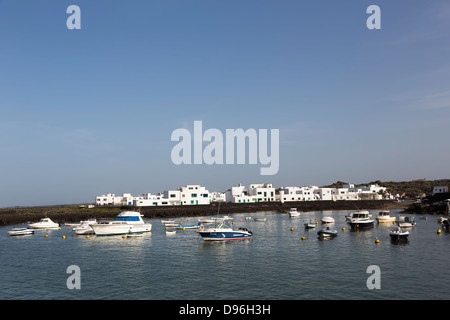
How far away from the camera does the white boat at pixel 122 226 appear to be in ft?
188

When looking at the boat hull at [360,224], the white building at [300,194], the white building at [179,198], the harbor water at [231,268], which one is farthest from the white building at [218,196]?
the harbor water at [231,268]

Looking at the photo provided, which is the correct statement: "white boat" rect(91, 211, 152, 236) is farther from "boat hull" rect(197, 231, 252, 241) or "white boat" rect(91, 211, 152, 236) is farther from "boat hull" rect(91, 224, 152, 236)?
"boat hull" rect(197, 231, 252, 241)

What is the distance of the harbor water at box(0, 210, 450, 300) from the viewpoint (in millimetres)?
25109

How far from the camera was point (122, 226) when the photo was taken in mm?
58344

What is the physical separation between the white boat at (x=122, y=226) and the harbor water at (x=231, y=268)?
15.5ft

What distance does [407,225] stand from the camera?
60.0m

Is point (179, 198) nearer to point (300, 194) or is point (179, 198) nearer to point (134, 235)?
point (300, 194)

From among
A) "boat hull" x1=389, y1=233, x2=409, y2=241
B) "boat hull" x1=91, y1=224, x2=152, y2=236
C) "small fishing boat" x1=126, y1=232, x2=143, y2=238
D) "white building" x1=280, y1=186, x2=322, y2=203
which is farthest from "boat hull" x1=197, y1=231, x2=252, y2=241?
"white building" x1=280, y1=186, x2=322, y2=203

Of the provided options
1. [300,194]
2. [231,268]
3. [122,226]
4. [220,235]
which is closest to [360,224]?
[220,235]

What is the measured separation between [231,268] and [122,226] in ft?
103
